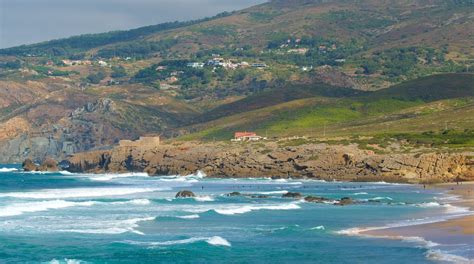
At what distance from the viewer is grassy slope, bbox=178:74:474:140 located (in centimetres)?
13952

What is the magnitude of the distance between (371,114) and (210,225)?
109m

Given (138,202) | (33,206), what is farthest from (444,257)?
(33,206)

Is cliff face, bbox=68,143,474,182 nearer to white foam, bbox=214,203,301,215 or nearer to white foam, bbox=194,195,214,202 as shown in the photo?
white foam, bbox=194,195,214,202

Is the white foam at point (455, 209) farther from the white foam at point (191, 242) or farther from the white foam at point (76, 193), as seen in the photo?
the white foam at point (76, 193)

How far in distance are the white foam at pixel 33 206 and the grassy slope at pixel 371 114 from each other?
61039 millimetres

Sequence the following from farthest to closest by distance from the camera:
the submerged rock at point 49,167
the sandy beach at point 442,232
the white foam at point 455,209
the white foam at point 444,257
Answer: the submerged rock at point 49,167 < the white foam at point 455,209 < the sandy beach at point 442,232 < the white foam at point 444,257

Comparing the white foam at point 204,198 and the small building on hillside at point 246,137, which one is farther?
the small building on hillside at point 246,137

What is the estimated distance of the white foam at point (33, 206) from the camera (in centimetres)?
6961

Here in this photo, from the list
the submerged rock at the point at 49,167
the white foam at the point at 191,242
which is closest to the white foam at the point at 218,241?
the white foam at the point at 191,242

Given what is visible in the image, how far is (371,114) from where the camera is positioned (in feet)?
548

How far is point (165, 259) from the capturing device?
4600 cm

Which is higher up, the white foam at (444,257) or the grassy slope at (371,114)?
the grassy slope at (371,114)

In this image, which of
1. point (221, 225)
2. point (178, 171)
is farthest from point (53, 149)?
point (221, 225)

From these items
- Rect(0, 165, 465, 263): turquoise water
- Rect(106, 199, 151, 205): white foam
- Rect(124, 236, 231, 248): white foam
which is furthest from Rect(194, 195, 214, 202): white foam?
Rect(124, 236, 231, 248): white foam
